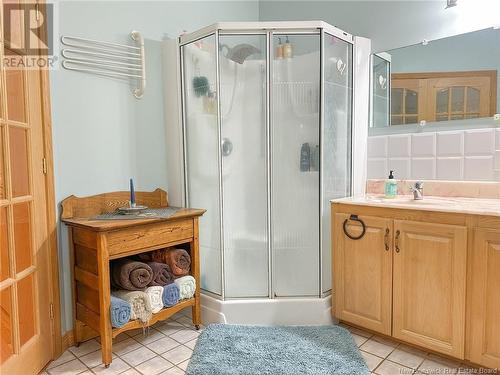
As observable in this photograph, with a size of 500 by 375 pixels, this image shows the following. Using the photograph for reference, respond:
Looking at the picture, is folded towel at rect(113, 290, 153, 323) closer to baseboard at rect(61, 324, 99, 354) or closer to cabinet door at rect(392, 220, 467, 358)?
baseboard at rect(61, 324, 99, 354)

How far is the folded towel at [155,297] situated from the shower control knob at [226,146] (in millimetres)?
941

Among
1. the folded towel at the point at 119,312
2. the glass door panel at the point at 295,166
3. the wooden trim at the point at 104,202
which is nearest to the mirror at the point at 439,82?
the glass door panel at the point at 295,166

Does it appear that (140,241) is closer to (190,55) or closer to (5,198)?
(5,198)

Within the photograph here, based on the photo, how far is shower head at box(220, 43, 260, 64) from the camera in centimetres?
227

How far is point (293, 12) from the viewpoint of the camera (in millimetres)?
2963

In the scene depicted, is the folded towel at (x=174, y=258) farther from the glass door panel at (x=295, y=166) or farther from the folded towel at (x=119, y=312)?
the glass door panel at (x=295, y=166)

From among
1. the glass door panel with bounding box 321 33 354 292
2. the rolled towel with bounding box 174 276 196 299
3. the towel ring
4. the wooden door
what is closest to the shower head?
the glass door panel with bounding box 321 33 354 292

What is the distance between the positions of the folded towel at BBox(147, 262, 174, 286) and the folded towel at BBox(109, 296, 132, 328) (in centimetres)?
21

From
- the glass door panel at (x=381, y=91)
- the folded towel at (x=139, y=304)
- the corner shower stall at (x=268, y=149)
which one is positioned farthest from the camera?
the glass door panel at (x=381, y=91)

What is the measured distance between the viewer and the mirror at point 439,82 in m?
2.06

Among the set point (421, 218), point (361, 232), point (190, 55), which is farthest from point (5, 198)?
point (421, 218)

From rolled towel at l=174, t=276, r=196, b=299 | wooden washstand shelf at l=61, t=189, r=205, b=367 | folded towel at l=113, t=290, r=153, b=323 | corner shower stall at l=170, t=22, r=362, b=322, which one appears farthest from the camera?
corner shower stall at l=170, t=22, r=362, b=322

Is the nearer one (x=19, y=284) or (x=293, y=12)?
(x=19, y=284)

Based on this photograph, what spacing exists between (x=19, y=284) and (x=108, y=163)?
0.86m
